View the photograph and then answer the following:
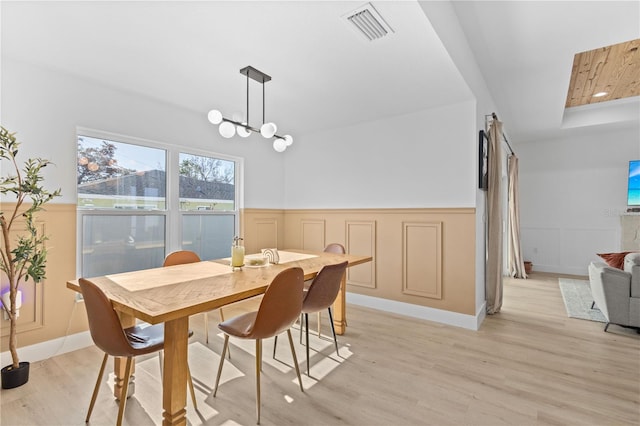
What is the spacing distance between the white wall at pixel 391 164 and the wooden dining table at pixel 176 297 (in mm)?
1880

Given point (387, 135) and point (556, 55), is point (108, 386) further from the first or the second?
point (556, 55)

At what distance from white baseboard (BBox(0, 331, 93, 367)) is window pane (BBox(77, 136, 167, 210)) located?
1.19 meters

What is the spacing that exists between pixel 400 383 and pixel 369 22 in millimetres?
2472

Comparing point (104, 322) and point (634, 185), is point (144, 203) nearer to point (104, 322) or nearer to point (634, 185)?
point (104, 322)

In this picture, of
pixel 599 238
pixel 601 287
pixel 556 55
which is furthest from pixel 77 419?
pixel 599 238

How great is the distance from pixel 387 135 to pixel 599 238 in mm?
5009

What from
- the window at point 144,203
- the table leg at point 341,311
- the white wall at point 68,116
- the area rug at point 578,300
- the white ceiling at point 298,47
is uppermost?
the white ceiling at point 298,47

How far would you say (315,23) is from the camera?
1.92 metres

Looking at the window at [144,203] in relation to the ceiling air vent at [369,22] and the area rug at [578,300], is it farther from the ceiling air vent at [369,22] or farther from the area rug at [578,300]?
the area rug at [578,300]

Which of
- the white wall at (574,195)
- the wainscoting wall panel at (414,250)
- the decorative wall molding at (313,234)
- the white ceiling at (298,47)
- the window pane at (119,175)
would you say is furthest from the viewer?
the white wall at (574,195)

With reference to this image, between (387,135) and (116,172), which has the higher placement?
(387,135)

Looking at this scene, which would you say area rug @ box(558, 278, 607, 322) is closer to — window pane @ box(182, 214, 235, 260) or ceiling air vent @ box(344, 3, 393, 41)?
ceiling air vent @ box(344, 3, 393, 41)

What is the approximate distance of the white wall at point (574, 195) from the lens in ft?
18.0

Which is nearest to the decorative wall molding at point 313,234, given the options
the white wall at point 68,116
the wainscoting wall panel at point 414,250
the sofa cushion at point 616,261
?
the wainscoting wall panel at point 414,250
